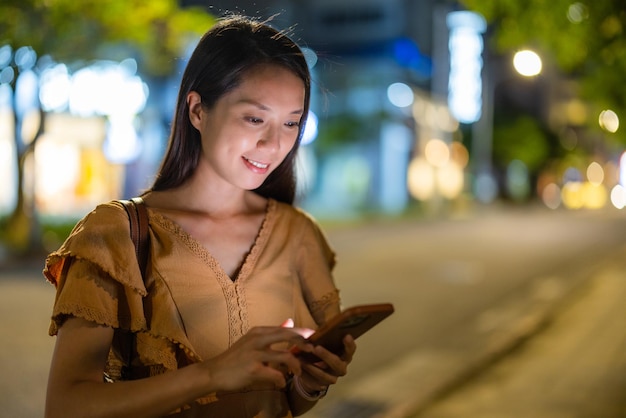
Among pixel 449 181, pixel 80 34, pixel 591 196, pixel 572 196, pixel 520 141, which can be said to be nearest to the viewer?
pixel 80 34

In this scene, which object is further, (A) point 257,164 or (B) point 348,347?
(A) point 257,164

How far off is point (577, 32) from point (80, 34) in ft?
39.5

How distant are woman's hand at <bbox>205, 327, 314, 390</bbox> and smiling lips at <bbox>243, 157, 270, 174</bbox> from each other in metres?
0.50

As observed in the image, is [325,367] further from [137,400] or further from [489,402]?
[489,402]

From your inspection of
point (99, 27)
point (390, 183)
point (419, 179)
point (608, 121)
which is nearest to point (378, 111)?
point (390, 183)

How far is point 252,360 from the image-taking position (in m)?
1.43

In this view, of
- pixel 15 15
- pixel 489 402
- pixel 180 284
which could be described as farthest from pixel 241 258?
pixel 15 15

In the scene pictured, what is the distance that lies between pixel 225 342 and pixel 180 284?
167mm

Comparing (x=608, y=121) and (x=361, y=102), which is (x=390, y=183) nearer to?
(x=361, y=102)

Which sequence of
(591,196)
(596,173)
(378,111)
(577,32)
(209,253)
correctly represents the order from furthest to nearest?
(596,173), (591,196), (378,111), (577,32), (209,253)

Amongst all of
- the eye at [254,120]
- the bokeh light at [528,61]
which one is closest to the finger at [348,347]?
the eye at [254,120]

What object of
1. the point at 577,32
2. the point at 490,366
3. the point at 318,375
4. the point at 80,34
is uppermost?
the point at 80,34

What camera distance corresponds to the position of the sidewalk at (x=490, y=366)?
6078 mm

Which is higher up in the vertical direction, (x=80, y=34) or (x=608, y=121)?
(x=80, y=34)
